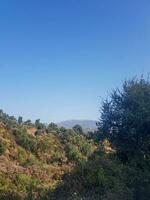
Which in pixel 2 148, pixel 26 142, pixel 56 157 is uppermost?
pixel 26 142

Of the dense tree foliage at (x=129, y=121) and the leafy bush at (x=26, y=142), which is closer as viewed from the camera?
the dense tree foliage at (x=129, y=121)

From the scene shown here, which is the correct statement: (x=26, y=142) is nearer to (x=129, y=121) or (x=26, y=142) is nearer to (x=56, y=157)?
(x=56, y=157)

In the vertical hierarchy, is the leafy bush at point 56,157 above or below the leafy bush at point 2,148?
below

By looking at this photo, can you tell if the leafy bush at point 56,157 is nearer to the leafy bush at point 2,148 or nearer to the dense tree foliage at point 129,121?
the leafy bush at point 2,148

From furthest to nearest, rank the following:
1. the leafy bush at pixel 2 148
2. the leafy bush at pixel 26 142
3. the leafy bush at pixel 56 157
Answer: the leafy bush at pixel 26 142, the leafy bush at pixel 56 157, the leafy bush at pixel 2 148

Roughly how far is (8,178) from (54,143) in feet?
68.4

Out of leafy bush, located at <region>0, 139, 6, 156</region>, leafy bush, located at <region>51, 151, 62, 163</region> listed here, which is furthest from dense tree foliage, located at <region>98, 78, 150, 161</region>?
leafy bush, located at <region>51, 151, 62, 163</region>

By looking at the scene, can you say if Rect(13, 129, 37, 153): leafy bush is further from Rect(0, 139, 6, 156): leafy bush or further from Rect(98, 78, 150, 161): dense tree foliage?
Rect(98, 78, 150, 161): dense tree foliage

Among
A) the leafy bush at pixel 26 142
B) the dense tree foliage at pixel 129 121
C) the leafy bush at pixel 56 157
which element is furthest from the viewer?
the leafy bush at pixel 26 142

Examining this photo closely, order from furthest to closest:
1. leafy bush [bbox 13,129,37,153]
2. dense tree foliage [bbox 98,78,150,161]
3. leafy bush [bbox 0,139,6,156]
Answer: leafy bush [bbox 13,129,37,153] < leafy bush [bbox 0,139,6,156] < dense tree foliage [bbox 98,78,150,161]

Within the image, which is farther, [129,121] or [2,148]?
[2,148]

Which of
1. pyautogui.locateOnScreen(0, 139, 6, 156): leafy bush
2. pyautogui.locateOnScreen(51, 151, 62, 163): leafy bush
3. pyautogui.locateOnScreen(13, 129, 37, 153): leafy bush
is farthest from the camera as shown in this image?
pyautogui.locateOnScreen(13, 129, 37, 153): leafy bush

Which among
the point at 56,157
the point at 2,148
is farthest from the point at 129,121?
the point at 56,157

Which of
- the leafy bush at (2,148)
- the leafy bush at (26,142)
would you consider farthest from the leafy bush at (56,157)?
the leafy bush at (2,148)
